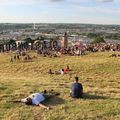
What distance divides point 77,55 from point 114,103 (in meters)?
30.9

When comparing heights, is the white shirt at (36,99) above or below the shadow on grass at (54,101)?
above

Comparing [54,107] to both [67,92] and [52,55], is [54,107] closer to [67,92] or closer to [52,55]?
[67,92]

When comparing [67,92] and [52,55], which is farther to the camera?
[52,55]

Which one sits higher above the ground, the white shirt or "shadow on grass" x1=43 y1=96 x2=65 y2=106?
the white shirt

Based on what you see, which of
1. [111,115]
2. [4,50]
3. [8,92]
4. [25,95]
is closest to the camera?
[111,115]

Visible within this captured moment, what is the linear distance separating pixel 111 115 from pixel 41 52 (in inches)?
1411

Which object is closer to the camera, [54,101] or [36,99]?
[36,99]

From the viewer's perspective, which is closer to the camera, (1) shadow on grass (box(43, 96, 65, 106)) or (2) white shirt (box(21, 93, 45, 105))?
(2) white shirt (box(21, 93, 45, 105))

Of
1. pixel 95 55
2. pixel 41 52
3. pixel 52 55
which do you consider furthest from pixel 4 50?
pixel 95 55

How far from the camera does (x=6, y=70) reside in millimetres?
36875

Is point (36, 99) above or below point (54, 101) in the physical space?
above

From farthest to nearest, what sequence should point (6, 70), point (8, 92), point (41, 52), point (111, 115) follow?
1. point (41, 52)
2. point (6, 70)
3. point (8, 92)
4. point (111, 115)

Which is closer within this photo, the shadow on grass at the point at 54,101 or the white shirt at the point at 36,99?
the white shirt at the point at 36,99

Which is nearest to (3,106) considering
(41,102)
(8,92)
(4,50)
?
(41,102)
